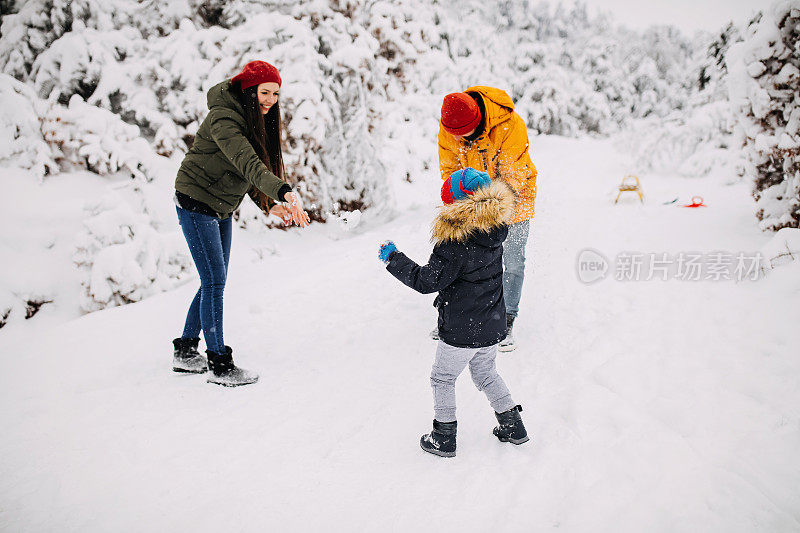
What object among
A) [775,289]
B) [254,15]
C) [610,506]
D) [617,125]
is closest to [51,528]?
[610,506]

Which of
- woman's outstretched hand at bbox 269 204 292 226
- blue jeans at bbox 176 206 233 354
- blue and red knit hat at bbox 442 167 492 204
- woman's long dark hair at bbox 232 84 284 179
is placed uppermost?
woman's long dark hair at bbox 232 84 284 179

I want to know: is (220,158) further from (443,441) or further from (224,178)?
(443,441)

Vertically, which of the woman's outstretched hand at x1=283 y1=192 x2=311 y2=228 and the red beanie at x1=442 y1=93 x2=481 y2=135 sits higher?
the red beanie at x1=442 y1=93 x2=481 y2=135

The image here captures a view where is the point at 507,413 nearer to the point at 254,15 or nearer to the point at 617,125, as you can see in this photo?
the point at 254,15

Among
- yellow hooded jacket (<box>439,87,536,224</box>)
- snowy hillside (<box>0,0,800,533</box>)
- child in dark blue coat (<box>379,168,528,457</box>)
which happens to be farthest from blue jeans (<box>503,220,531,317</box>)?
child in dark blue coat (<box>379,168,528,457</box>)

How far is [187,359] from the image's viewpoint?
10.4 ft

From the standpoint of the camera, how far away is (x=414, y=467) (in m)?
2.32

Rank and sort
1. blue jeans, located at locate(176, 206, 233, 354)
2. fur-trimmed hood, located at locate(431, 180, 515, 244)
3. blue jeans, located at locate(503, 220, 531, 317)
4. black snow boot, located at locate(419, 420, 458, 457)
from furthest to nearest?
blue jeans, located at locate(503, 220, 531, 317)
blue jeans, located at locate(176, 206, 233, 354)
black snow boot, located at locate(419, 420, 458, 457)
fur-trimmed hood, located at locate(431, 180, 515, 244)

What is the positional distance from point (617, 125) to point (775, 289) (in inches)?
1328

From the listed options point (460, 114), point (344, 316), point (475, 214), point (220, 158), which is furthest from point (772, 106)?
point (220, 158)

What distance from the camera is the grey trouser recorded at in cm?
230

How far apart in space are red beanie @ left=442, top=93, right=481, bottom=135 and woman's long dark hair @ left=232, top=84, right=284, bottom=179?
1208 millimetres

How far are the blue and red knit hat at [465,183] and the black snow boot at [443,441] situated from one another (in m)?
1.30

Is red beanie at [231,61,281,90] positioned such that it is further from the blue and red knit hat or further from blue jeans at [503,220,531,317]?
blue jeans at [503,220,531,317]
